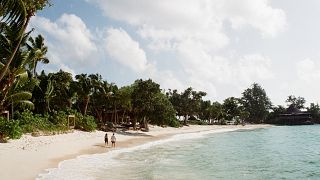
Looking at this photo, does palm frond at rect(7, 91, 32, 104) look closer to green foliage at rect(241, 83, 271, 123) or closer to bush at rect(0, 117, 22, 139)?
bush at rect(0, 117, 22, 139)

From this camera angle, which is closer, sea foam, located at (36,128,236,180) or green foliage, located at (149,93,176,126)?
sea foam, located at (36,128,236,180)

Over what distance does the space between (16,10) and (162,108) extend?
38.5 m

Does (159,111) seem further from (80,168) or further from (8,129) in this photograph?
(80,168)

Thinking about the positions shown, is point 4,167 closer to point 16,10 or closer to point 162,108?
point 16,10

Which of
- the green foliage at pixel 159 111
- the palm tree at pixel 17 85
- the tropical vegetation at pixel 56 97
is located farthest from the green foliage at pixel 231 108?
the palm tree at pixel 17 85

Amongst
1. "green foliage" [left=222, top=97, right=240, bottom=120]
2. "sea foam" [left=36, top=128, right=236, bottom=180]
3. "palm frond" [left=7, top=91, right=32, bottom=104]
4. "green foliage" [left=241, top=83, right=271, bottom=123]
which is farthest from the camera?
"green foliage" [left=241, top=83, right=271, bottom=123]

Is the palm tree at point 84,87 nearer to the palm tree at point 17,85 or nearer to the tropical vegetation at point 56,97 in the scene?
the tropical vegetation at point 56,97

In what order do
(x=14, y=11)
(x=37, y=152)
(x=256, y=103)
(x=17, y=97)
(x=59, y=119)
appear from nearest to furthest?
(x=14, y=11) → (x=37, y=152) → (x=17, y=97) → (x=59, y=119) → (x=256, y=103)

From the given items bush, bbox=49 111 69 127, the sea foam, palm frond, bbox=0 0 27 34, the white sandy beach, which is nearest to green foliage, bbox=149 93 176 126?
bush, bbox=49 111 69 127

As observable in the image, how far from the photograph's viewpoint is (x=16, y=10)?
18.3 m

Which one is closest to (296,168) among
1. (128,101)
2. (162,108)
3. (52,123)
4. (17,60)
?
(17,60)

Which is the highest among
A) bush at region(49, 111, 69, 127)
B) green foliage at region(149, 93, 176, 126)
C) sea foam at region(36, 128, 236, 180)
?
green foliage at region(149, 93, 176, 126)

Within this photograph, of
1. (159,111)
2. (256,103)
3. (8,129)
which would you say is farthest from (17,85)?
(256,103)

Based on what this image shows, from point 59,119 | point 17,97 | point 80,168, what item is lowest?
point 80,168
